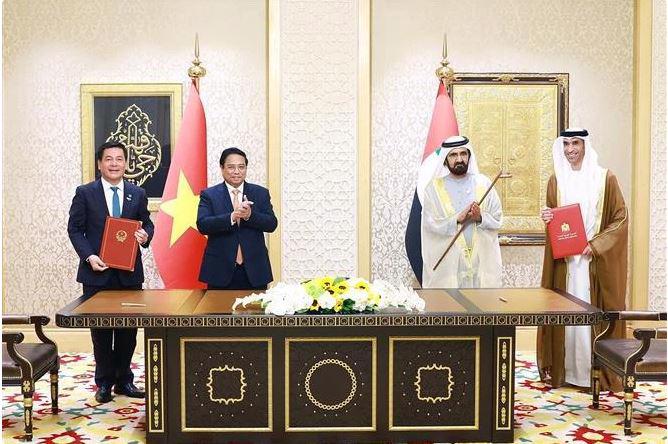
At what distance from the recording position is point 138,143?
584 cm

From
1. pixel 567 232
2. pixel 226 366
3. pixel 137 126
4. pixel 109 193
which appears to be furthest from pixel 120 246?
pixel 567 232

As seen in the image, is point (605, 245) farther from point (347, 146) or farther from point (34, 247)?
point (34, 247)

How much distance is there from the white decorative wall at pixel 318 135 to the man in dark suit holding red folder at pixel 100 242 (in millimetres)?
1510

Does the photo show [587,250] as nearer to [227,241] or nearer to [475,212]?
[475,212]

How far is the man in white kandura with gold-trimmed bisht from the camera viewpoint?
4.95 metres

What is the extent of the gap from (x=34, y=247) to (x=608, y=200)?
14.8ft

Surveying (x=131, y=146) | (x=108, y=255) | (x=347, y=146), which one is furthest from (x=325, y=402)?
(x=131, y=146)

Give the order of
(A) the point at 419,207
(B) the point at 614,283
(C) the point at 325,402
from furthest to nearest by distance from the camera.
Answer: (A) the point at 419,207
(B) the point at 614,283
(C) the point at 325,402

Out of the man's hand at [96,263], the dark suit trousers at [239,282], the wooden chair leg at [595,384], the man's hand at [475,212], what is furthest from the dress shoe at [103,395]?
the wooden chair leg at [595,384]

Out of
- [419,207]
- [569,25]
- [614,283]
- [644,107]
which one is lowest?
[614,283]

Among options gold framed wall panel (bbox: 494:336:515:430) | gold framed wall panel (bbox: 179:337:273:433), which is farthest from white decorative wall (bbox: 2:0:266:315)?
gold framed wall panel (bbox: 494:336:515:430)

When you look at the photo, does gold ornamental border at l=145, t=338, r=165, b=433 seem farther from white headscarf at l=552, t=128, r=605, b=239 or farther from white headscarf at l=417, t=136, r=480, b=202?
white headscarf at l=552, t=128, r=605, b=239

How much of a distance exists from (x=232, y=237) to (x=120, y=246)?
690mm

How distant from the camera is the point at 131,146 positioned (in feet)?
19.1
